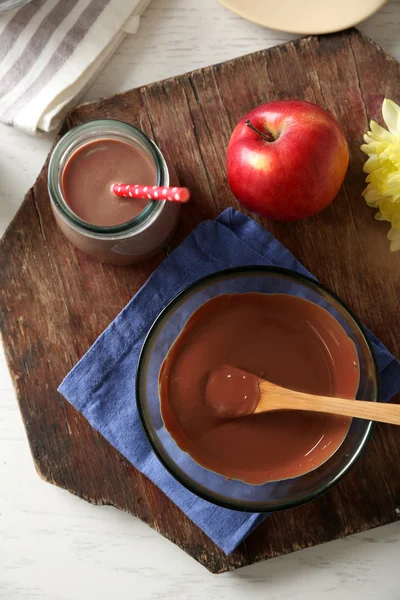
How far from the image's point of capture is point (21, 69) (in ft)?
3.49

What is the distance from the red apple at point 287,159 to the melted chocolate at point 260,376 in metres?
0.14

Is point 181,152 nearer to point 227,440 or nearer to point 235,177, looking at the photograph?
point 235,177

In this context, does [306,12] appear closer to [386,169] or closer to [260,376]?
[386,169]

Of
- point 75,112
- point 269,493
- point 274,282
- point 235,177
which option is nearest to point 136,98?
point 75,112

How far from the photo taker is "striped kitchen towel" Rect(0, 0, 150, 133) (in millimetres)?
1055

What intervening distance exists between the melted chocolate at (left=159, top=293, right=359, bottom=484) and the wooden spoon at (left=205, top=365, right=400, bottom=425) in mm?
11

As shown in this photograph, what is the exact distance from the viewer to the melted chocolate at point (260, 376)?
917 mm

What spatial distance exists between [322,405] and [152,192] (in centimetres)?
35

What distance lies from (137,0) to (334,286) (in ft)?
1.78

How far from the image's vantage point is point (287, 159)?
2.95ft

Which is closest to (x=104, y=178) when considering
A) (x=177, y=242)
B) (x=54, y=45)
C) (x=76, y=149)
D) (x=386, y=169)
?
(x=76, y=149)

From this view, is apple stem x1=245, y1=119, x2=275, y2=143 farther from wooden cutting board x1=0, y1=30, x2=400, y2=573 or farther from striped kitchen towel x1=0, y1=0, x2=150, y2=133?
striped kitchen towel x1=0, y1=0, x2=150, y2=133

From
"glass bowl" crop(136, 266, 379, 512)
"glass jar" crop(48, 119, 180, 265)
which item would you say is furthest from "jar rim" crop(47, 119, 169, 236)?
"glass bowl" crop(136, 266, 379, 512)

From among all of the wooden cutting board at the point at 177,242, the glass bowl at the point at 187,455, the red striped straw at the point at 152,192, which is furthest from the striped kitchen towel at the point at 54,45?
the glass bowl at the point at 187,455
